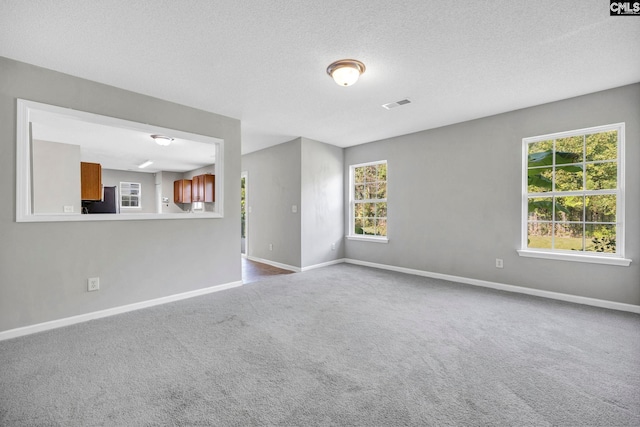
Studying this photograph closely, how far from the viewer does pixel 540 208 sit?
12.4 ft

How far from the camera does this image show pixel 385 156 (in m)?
5.39

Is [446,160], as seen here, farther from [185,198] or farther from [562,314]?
[185,198]

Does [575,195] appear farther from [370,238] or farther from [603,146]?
[370,238]

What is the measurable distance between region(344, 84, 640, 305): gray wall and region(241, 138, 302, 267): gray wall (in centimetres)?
148

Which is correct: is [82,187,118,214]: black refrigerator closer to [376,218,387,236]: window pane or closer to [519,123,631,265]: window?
[376,218,387,236]: window pane

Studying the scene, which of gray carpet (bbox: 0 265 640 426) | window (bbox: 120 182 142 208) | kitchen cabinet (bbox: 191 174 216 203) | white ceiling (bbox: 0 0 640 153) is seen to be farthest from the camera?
window (bbox: 120 182 142 208)

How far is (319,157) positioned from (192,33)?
139 inches

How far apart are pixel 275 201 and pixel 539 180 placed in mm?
4433

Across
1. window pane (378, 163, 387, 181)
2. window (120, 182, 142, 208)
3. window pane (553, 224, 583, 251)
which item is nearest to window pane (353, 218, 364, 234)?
window pane (378, 163, 387, 181)

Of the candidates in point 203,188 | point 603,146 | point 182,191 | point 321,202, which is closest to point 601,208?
point 603,146

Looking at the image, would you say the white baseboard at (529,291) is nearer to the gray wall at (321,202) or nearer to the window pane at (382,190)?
the gray wall at (321,202)

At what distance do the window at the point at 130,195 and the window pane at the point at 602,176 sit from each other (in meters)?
11.4

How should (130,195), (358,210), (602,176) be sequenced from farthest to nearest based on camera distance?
(130,195), (358,210), (602,176)

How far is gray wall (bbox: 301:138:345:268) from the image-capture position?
5289 mm
